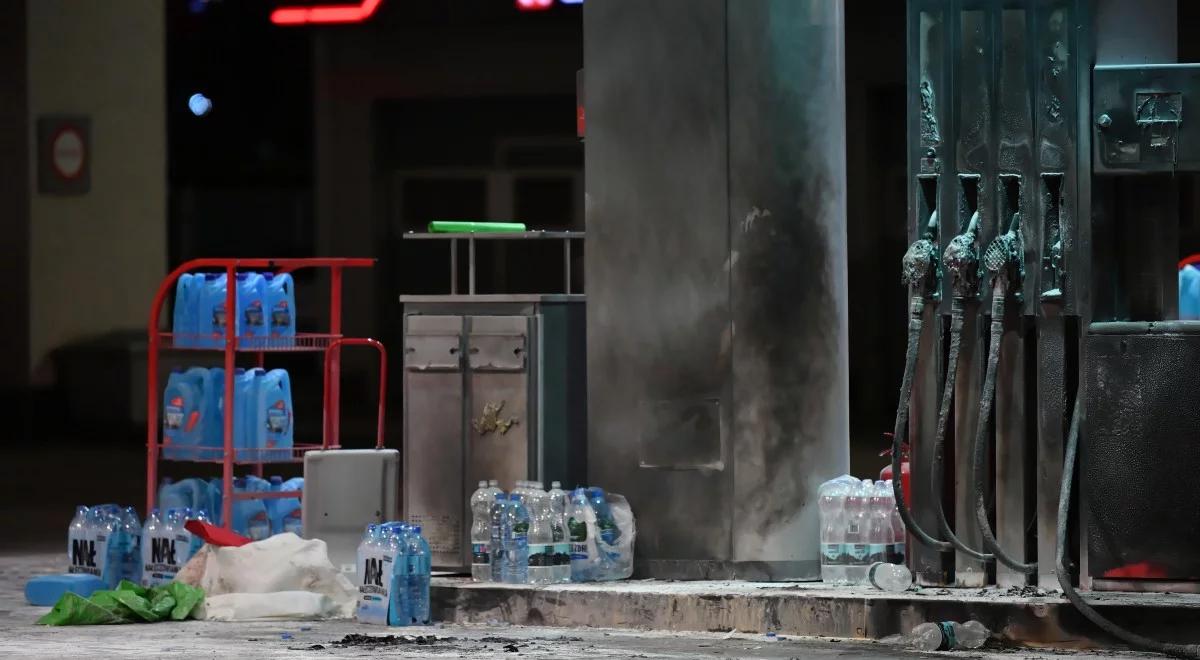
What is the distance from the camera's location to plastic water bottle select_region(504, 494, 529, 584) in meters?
9.17

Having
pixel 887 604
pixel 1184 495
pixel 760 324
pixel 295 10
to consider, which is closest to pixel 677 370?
pixel 760 324

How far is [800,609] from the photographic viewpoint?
28.1ft

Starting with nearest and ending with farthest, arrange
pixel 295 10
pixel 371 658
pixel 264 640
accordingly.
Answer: pixel 371 658, pixel 264 640, pixel 295 10

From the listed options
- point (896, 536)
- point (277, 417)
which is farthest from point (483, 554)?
point (277, 417)

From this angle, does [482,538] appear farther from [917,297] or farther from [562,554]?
[917,297]

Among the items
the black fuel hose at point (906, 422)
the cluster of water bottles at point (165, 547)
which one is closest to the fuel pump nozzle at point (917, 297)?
the black fuel hose at point (906, 422)

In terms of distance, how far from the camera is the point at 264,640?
8578 mm

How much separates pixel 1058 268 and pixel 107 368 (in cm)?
1418

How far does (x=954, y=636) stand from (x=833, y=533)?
105cm

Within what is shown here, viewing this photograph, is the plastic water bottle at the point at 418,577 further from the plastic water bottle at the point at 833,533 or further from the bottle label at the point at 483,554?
the plastic water bottle at the point at 833,533

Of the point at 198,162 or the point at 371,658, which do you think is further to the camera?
the point at 198,162

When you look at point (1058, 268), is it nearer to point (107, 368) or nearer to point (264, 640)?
point (264, 640)

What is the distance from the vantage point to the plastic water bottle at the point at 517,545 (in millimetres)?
9172

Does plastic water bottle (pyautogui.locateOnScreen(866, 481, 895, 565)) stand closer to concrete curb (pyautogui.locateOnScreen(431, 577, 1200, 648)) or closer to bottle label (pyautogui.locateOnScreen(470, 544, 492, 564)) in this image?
concrete curb (pyautogui.locateOnScreen(431, 577, 1200, 648))
